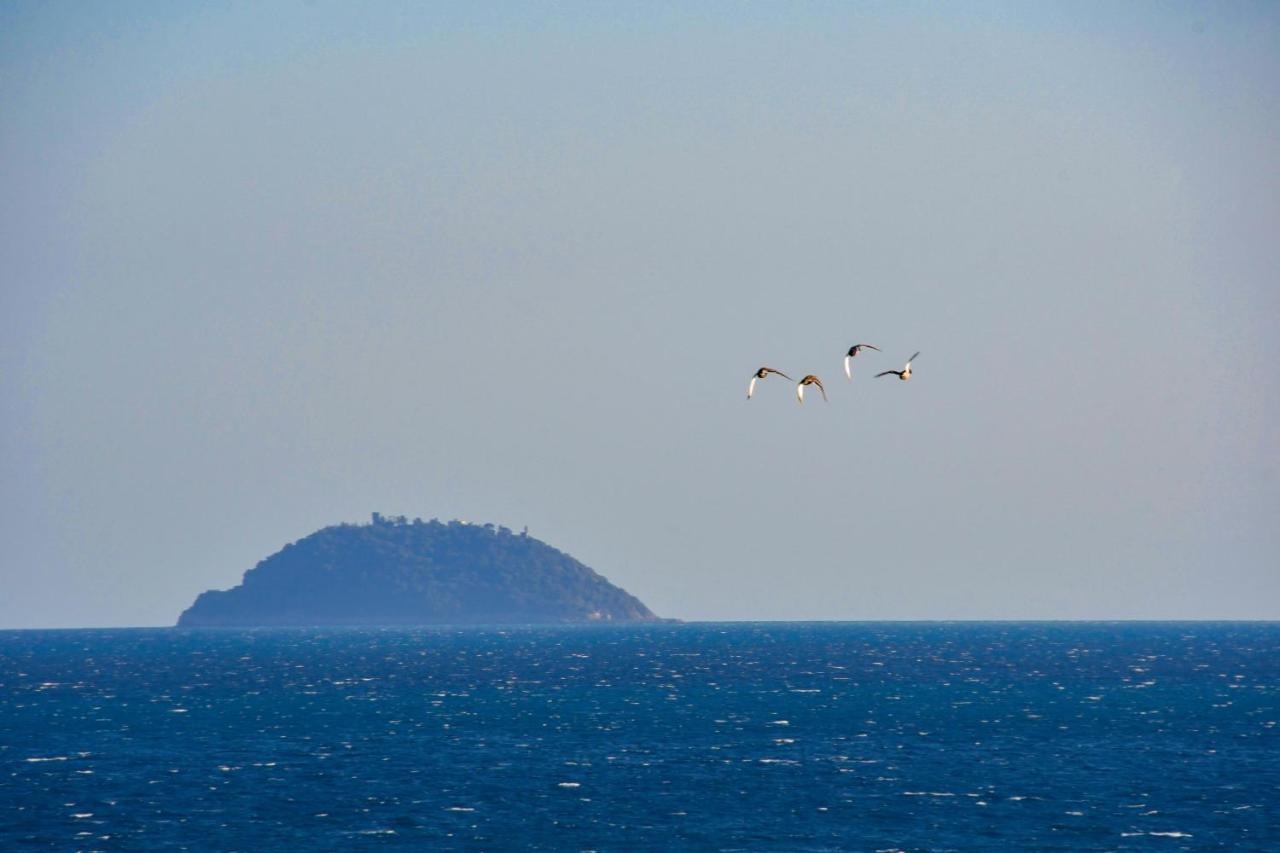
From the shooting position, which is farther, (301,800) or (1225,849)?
(301,800)

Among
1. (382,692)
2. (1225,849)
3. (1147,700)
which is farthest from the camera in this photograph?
(382,692)

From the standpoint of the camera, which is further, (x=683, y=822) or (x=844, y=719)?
(x=844, y=719)

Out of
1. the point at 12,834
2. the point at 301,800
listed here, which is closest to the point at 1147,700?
the point at 301,800

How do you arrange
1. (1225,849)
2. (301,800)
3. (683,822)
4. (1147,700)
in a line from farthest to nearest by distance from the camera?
(1147,700)
(301,800)
(683,822)
(1225,849)

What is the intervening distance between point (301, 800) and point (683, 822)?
20512 mm

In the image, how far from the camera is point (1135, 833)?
79.2 m

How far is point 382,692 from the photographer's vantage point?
17125cm

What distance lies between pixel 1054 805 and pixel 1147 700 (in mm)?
70364

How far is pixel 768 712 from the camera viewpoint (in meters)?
141

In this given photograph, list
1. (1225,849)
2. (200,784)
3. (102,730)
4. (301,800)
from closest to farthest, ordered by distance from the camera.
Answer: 1. (1225,849)
2. (301,800)
3. (200,784)
4. (102,730)

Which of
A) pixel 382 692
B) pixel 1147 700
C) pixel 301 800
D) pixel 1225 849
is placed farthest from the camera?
pixel 382 692

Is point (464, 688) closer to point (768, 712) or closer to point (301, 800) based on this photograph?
point (768, 712)

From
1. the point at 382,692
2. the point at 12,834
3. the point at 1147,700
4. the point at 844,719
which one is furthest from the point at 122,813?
the point at 1147,700

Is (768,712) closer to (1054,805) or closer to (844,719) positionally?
(844,719)
